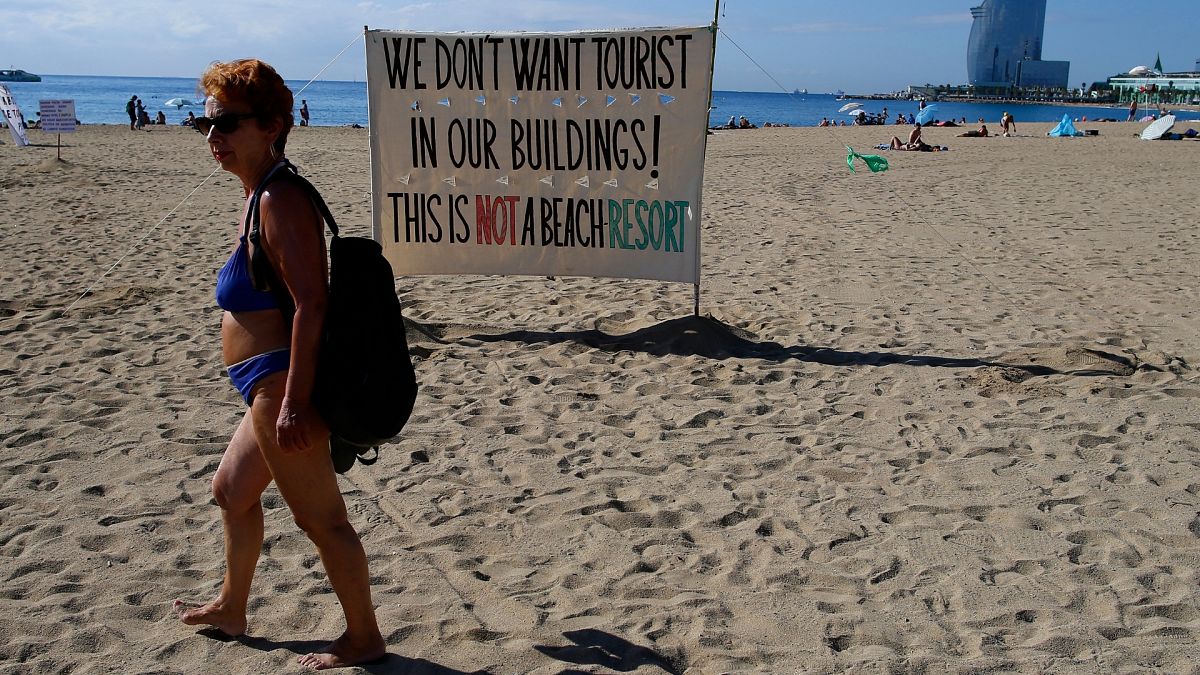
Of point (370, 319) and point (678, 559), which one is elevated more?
point (370, 319)

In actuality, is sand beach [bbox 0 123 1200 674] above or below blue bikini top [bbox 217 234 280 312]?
below

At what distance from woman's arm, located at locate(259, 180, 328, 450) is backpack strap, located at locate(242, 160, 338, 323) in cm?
2

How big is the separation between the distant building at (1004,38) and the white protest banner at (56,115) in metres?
196

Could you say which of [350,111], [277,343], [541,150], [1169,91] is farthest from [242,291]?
[1169,91]

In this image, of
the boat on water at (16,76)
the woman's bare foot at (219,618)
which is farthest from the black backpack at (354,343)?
the boat on water at (16,76)

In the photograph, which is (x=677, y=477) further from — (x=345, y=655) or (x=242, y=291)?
(x=242, y=291)

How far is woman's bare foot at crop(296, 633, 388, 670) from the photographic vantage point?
2.81m

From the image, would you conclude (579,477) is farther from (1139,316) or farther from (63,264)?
(63,264)

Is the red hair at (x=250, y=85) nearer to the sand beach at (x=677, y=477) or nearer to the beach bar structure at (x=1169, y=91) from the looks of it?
the sand beach at (x=677, y=477)

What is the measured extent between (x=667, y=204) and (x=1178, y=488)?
3724mm

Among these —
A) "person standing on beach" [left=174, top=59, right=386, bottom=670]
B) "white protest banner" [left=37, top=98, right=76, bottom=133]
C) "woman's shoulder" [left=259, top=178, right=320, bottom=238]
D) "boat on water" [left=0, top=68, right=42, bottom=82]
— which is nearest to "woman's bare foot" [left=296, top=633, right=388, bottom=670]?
"person standing on beach" [left=174, top=59, right=386, bottom=670]

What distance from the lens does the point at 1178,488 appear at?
4152mm

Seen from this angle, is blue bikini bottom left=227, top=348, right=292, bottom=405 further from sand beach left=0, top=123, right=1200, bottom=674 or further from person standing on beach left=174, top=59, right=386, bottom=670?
sand beach left=0, top=123, right=1200, bottom=674

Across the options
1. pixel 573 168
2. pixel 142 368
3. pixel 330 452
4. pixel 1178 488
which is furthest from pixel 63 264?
pixel 1178 488
